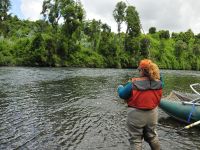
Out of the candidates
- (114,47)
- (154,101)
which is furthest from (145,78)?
(114,47)

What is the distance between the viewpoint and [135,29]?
274 feet

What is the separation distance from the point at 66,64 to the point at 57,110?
51.8m

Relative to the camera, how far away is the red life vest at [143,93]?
23.7 feet

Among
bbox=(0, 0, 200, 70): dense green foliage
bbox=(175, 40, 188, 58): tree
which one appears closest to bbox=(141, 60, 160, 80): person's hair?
bbox=(0, 0, 200, 70): dense green foliage

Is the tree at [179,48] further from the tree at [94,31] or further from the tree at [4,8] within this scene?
the tree at [4,8]

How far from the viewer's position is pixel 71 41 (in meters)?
70.3

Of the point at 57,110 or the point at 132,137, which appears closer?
the point at 132,137

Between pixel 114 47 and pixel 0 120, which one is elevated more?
pixel 114 47

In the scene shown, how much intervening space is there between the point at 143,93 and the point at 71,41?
2516 inches

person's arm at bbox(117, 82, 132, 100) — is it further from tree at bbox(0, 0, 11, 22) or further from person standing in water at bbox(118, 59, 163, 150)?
tree at bbox(0, 0, 11, 22)

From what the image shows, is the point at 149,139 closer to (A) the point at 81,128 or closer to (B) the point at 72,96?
(A) the point at 81,128

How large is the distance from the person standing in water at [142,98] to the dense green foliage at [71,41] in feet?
159

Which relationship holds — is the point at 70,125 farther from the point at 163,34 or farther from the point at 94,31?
the point at 163,34

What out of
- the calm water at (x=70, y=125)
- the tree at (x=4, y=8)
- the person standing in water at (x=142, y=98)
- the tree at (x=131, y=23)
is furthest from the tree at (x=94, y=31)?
the person standing in water at (x=142, y=98)
